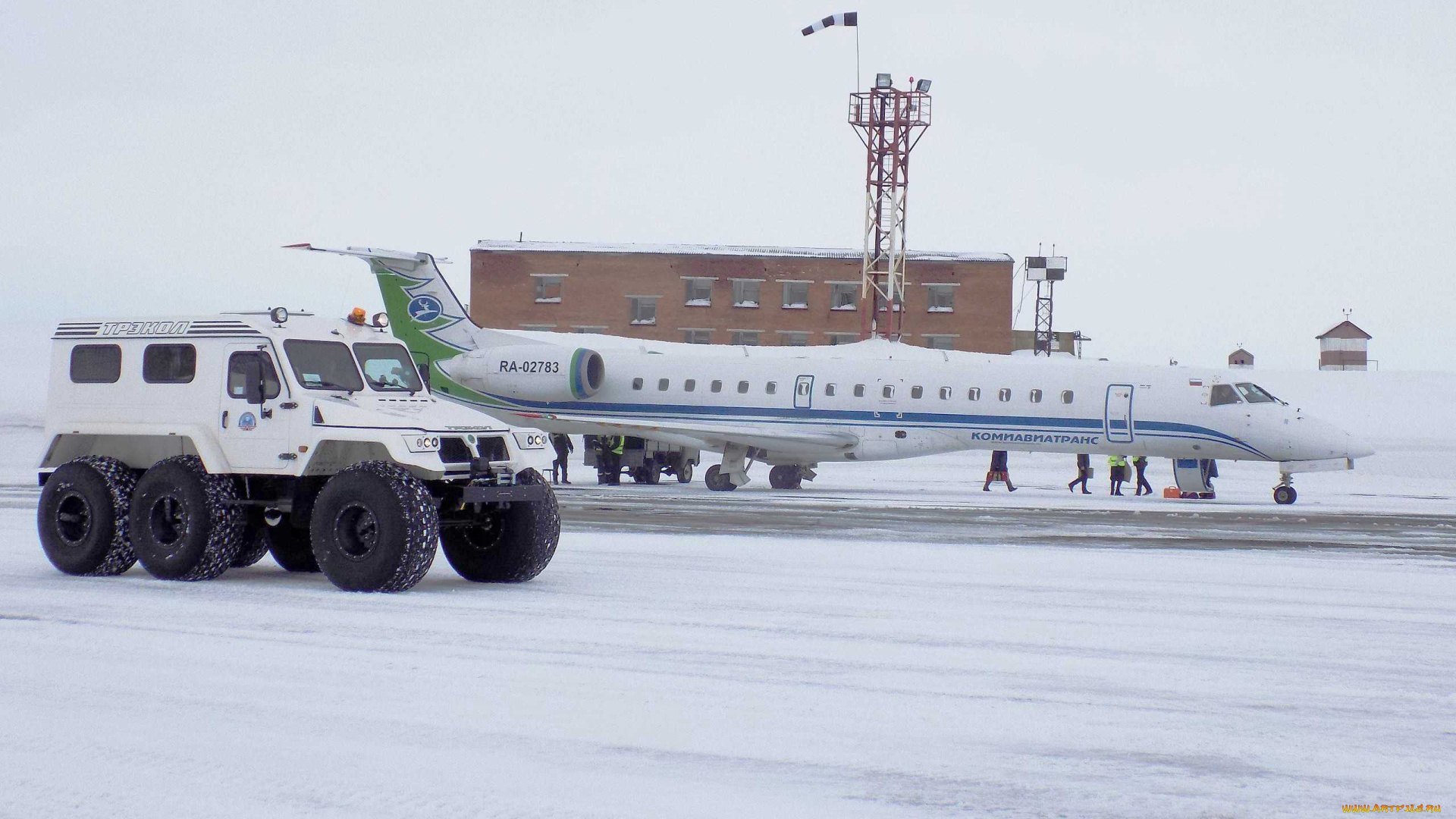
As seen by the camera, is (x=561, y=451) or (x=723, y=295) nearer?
(x=561, y=451)

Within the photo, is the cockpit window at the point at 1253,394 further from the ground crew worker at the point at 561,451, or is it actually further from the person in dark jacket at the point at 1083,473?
the ground crew worker at the point at 561,451

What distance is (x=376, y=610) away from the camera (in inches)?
428

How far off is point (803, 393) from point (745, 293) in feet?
130

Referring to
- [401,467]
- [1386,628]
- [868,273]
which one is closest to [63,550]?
[401,467]

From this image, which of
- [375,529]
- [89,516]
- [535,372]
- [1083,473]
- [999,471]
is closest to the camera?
[375,529]

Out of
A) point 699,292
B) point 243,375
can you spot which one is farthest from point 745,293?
point 243,375

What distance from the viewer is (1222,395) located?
28.4 metres

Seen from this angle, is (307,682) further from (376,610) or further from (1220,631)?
(1220,631)

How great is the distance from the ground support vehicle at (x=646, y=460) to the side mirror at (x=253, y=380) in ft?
76.4

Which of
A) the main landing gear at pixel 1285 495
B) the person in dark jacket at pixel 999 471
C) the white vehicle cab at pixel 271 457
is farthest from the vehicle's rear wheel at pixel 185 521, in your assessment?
the person in dark jacket at pixel 999 471

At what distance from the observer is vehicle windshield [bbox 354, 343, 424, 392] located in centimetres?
1308

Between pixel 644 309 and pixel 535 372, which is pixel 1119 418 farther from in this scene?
pixel 644 309

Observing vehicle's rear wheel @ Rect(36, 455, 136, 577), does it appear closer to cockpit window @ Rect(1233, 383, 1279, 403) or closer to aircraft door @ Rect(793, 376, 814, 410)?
aircraft door @ Rect(793, 376, 814, 410)

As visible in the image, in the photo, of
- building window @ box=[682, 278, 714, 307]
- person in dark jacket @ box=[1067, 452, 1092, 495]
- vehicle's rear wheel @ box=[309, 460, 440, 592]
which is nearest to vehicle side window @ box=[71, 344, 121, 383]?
vehicle's rear wheel @ box=[309, 460, 440, 592]
